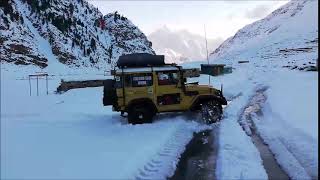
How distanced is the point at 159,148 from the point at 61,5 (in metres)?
96.7

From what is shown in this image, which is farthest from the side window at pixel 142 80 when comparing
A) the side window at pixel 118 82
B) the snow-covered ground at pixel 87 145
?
the snow-covered ground at pixel 87 145

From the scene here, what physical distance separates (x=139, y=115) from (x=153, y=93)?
36.9 inches

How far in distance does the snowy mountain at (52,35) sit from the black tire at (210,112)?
40173mm

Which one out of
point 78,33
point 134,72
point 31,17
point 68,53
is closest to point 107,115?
point 134,72

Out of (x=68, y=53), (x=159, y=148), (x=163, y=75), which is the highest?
(x=68, y=53)

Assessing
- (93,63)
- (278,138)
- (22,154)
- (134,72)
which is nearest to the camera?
Answer: (22,154)

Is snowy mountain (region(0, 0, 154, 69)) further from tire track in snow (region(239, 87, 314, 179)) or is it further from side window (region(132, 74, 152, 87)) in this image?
tire track in snow (region(239, 87, 314, 179))

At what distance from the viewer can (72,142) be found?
39.1 feet

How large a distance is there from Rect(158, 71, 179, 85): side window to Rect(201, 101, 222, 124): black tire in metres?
1.40

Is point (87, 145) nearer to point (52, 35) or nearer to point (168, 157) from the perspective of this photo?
point (168, 157)

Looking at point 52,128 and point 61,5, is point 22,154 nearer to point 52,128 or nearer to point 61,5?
point 52,128

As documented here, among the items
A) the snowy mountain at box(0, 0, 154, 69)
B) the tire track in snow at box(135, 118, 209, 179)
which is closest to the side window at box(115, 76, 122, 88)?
the tire track in snow at box(135, 118, 209, 179)

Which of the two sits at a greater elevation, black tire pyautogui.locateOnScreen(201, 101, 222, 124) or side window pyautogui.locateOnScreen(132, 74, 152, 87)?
side window pyautogui.locateOnScreen(132, 74, 152, 87)

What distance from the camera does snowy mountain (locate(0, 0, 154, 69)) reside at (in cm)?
7375
